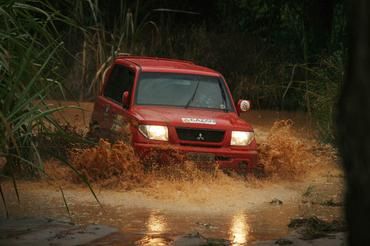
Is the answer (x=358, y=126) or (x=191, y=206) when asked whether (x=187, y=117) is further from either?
(x=358, y=126)

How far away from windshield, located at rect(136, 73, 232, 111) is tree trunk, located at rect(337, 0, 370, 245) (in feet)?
34.2

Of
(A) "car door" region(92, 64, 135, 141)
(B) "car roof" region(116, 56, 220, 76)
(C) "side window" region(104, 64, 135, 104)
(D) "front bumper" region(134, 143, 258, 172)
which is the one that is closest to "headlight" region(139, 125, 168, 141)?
(D) "front bumper" region(134, 143, 258, 172)

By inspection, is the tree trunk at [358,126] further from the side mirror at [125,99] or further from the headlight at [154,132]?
the side mirror at [125,99]

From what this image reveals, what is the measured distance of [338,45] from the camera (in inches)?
965

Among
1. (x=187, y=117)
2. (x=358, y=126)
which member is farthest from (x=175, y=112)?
(x=358, y=126)

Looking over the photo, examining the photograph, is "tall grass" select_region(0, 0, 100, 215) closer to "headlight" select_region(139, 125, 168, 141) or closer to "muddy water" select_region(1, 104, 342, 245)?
"muddy water" select_region(1, 104, 342, 245)

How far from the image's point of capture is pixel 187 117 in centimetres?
1358

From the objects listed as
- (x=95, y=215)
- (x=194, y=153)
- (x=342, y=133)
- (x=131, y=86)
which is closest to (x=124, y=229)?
(x=95, y=215)

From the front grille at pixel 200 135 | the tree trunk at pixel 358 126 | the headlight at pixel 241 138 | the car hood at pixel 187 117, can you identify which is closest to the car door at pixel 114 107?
the car hood at pixel 187 117

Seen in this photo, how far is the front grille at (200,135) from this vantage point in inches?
527

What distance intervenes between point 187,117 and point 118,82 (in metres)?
1.93

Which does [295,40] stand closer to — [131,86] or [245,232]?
[131,86]

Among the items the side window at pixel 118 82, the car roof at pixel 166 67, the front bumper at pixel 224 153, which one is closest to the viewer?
the front bumper at pixel 224 153

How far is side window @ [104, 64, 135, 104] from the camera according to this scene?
1467cm
